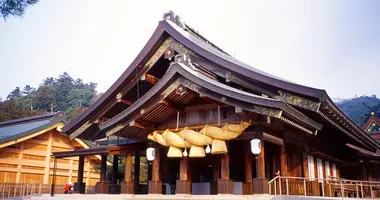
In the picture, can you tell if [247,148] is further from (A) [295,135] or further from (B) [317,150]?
(B) [317,150]

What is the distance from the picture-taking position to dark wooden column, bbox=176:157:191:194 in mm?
12367

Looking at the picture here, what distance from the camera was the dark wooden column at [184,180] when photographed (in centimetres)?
1237

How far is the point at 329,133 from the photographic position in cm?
1698

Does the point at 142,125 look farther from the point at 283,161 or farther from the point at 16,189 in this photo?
the point at 16,189

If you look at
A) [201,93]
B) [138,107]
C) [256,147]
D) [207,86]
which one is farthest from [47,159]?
[256,147]

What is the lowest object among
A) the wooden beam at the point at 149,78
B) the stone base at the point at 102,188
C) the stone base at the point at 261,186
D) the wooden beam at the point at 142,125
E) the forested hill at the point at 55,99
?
the stone base at the point at 102,188

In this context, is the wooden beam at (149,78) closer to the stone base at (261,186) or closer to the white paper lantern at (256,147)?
the white paper lantern at (256,147)

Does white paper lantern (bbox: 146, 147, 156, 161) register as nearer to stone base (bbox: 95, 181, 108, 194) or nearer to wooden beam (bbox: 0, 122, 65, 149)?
stone base (bbox: 95, 181, 108, 194)

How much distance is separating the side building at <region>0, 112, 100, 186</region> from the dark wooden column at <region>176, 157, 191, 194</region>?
1394 centimetres

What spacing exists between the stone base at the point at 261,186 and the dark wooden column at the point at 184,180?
2.40 m

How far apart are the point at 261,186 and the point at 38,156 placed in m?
18.1

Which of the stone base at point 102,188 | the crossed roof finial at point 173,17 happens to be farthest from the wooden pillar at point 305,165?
the stone base at point 102,188

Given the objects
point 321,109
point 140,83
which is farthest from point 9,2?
point 321,109

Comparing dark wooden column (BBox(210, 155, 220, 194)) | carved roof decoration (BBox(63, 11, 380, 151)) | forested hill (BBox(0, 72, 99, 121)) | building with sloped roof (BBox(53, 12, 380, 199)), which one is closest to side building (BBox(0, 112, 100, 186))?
building with sloped roof (BBox(53, 12, 380, 199))
